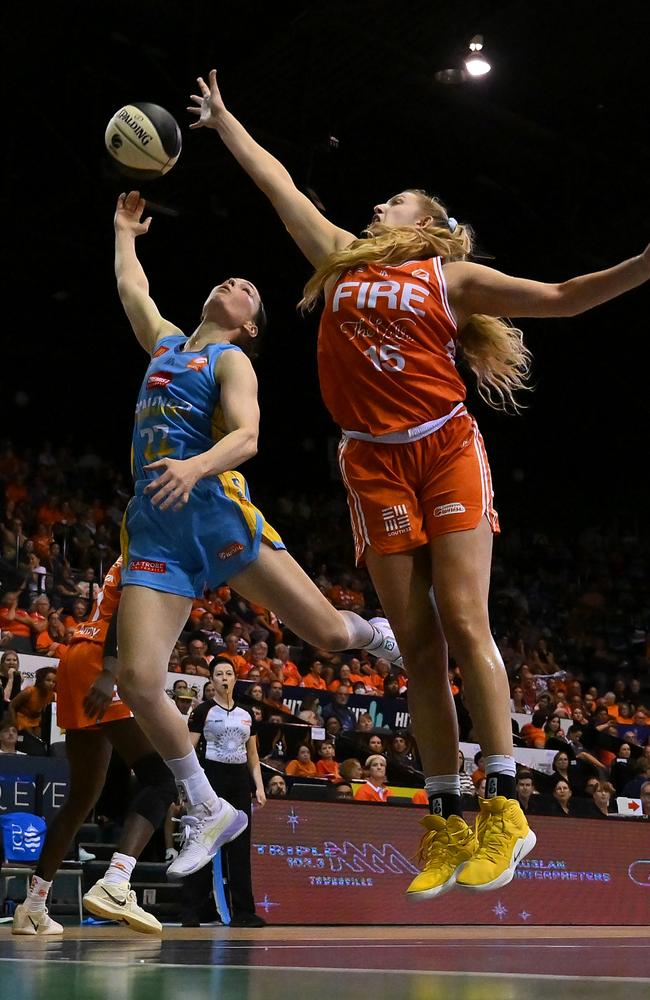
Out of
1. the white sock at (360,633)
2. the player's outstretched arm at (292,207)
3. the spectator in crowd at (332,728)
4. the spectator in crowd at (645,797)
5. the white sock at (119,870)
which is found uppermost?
the player's outstretched arm at (292,207)

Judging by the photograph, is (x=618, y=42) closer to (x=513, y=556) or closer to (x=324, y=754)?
(x=324, y=754)

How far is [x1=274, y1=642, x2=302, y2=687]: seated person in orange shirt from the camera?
1416cm

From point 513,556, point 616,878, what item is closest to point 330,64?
point 616,878

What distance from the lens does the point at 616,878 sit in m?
11.7

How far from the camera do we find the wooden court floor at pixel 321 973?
9.00 ft

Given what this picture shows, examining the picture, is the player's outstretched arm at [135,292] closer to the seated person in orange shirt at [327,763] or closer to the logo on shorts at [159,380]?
the logo on shorts at [159,380]

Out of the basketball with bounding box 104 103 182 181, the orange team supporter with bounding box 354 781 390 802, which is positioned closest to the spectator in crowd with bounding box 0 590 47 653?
the orange team supporter with bounding box 354 781 390 802

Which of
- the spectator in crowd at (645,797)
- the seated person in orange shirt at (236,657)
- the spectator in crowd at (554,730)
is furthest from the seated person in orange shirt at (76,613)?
the spectator in crowd at (645,797)

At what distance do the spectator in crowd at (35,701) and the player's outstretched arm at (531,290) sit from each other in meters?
6.69

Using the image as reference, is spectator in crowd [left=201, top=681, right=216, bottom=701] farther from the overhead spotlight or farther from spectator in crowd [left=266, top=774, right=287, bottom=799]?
the overhead spotlight

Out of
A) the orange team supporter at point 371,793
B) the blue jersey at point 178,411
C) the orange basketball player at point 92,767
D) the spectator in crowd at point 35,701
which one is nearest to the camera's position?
the blue jersey at point 178,411

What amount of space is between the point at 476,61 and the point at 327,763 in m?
8.13

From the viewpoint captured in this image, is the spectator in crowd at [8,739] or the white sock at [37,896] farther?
the spectator in crowd at [8,739]

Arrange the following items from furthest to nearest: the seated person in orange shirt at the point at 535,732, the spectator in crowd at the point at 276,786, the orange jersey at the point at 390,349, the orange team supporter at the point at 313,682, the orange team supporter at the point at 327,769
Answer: the seated person in orange shirt at the point at 535,732
the orange team supporter at the point at 313,682
the orange team supporter at the point at 327,769
the spectator in crowd at the point at 276,786
the orange jersey at the point at 390,349
